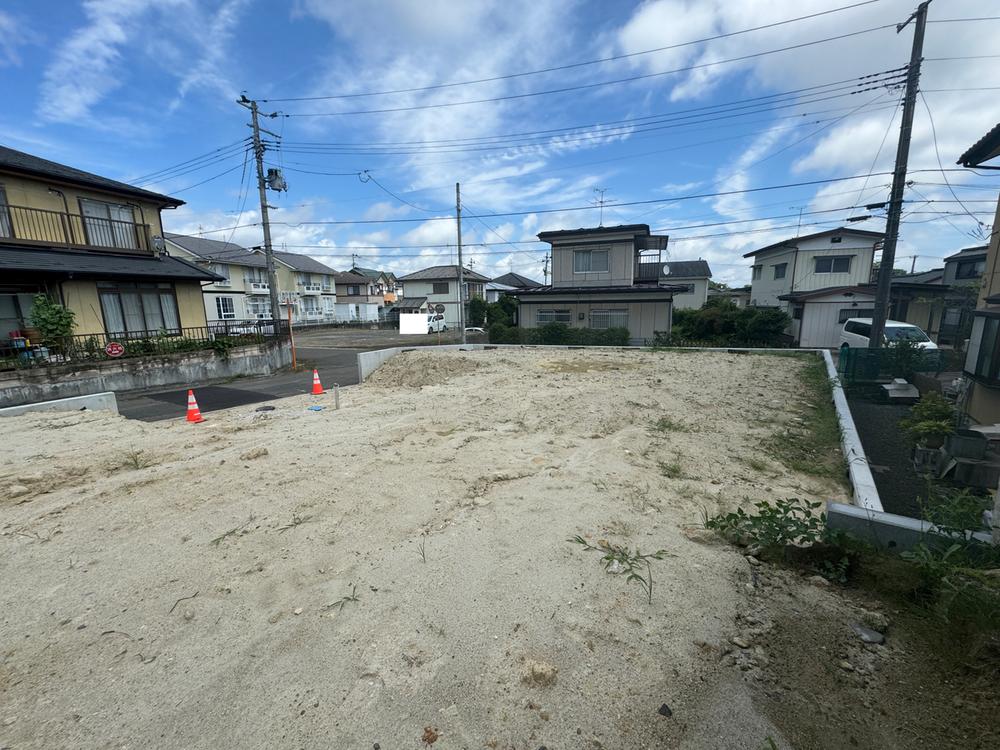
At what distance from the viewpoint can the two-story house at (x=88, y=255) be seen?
11883 millimetres

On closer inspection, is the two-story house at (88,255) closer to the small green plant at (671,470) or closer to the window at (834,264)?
the small green plant at (671,470)

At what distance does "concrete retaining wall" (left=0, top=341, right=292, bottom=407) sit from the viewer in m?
9.71

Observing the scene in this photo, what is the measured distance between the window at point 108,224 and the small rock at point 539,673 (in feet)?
60.9

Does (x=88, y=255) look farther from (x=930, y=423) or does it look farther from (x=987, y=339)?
(x=987, y=339)

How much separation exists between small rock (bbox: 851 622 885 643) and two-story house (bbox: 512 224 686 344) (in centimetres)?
1868

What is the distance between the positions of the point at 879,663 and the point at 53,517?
256 inches

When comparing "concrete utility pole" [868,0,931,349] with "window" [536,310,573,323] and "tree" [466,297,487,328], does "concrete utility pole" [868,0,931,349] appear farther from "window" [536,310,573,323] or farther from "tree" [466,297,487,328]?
"tree" [466,297,487,328]

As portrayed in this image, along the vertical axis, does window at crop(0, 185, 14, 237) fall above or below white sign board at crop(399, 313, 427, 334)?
above

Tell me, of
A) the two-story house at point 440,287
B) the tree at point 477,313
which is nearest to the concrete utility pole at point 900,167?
the tree at point 477,313

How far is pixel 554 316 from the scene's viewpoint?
22.0 m

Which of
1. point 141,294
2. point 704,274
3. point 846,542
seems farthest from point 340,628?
point 704,274

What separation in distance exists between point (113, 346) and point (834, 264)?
99.2 feet

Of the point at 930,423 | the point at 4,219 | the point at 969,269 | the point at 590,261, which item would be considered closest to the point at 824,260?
the point at 969,269

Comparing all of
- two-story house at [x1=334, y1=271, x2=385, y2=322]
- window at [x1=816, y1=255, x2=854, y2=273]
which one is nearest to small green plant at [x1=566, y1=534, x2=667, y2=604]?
window at [x1=816, y1=255, x2=854, y2=273]
